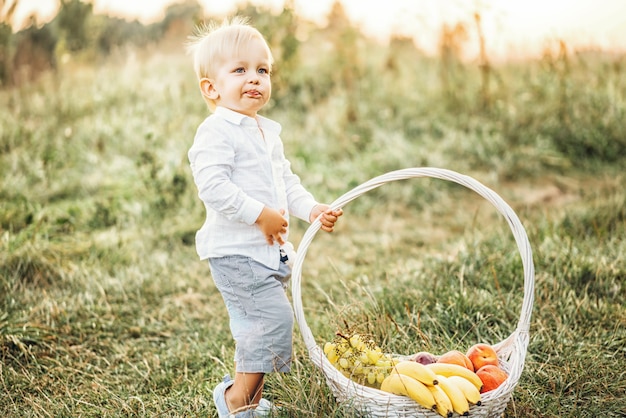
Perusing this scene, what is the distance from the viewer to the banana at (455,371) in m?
2.18

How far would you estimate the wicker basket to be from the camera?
2.10 m

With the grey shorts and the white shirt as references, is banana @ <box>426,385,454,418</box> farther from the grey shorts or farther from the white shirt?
the white shirt

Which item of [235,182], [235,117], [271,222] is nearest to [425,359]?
[271,222]

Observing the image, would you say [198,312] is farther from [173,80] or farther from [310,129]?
[173,80]

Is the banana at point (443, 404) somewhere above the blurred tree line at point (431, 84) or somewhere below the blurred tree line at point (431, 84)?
below

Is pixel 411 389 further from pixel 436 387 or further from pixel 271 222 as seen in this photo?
pixel 271 222

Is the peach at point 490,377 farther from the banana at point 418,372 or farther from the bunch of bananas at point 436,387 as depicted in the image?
the banana at point 418,372

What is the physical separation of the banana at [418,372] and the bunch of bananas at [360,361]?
0.07 meters

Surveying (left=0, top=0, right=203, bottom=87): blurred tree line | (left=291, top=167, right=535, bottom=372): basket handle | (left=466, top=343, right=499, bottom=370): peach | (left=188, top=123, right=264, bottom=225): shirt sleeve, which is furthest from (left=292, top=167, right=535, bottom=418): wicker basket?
(left=0, top=0, right=203, bottom=87): blurred tree line

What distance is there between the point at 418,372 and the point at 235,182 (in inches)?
36.0

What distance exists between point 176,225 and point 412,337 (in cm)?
256

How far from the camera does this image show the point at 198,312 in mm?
3689

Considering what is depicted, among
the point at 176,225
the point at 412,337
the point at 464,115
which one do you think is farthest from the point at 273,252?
the point at 464,115

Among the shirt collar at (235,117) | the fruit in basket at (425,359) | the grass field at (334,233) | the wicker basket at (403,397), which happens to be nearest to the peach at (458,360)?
the fruit in basket at (425,359)
